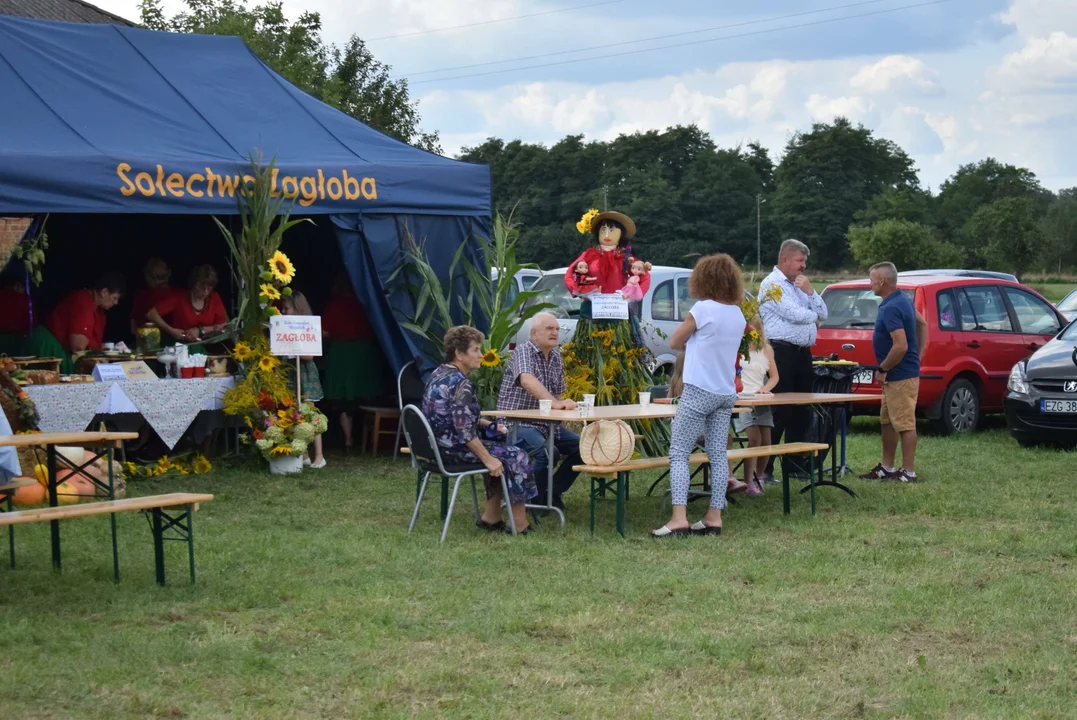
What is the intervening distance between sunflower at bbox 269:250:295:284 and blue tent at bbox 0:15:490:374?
0.46 metres

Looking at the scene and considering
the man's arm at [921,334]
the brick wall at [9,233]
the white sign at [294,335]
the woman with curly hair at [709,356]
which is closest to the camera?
the woman with curly hair at [709,356]

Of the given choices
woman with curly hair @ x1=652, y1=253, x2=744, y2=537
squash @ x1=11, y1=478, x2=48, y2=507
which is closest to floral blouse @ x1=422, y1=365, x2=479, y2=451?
woman with curly hair @ x1=652, y1=253, x2=744, y2=537

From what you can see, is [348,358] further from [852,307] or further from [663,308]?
[852,307]

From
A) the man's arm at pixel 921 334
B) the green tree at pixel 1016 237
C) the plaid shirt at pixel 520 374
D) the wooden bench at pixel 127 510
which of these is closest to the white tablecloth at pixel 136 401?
the wooden bench at pixel 127 510

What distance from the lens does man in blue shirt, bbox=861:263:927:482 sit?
31.0ft

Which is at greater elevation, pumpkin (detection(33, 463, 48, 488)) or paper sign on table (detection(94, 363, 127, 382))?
paper sign on table (detection(94, 363, 127, 382))

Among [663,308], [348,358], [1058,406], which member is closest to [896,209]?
[663,308]

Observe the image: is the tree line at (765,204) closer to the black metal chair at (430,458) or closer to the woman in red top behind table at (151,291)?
the woman in red top behind table at (151,291)

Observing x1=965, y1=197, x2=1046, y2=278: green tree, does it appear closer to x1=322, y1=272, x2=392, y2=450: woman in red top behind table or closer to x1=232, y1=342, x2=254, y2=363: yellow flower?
x1=322, y1=272, x2=392, y2=450: woman in red top behind table

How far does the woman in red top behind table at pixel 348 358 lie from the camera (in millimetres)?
11492

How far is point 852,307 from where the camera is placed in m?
12.8

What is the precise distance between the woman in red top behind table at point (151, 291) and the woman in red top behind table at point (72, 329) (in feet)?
2.12

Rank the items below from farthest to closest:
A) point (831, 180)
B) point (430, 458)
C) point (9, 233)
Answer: point (831, 180) < point (9, 233) < point (430, 458)

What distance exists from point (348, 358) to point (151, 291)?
1756 mm
